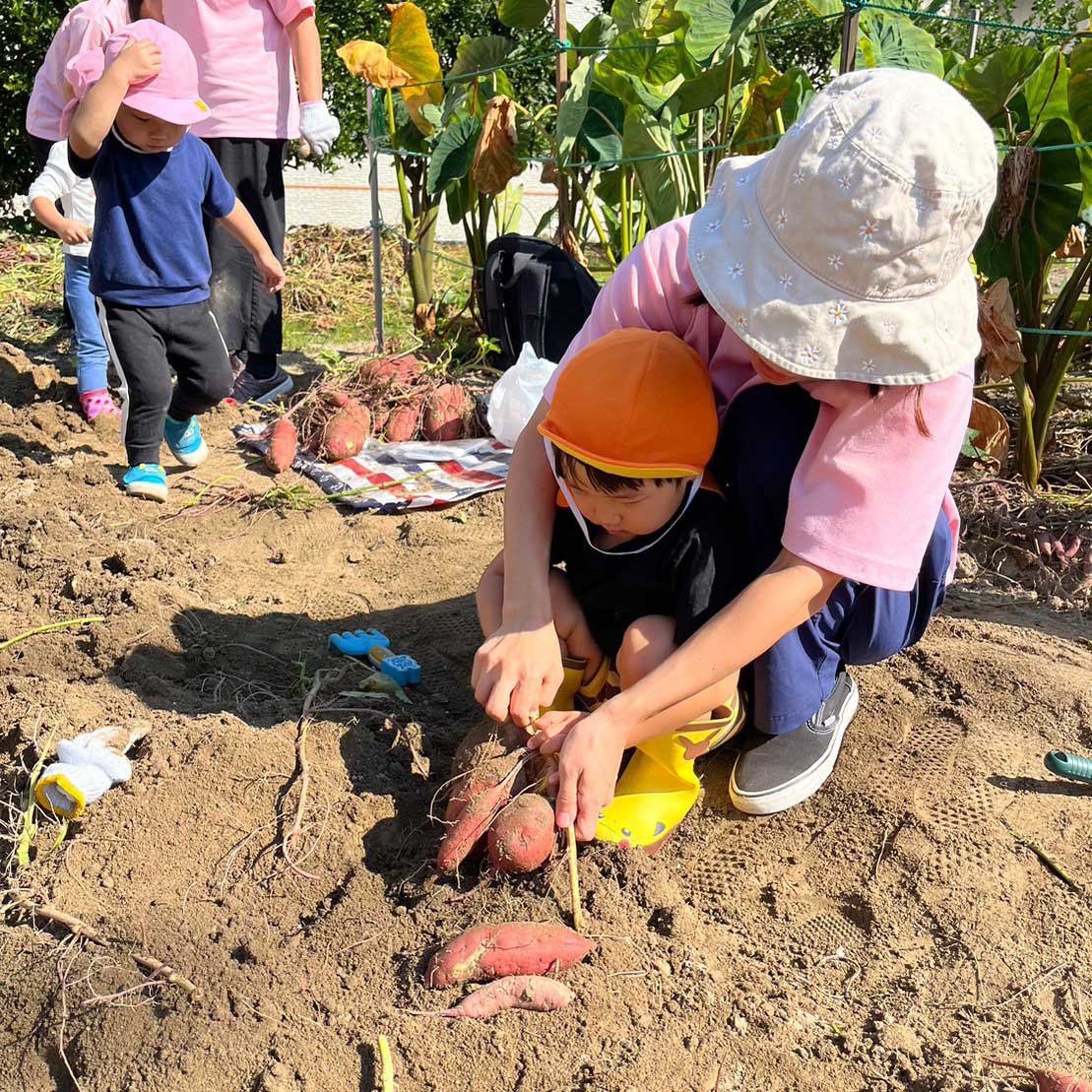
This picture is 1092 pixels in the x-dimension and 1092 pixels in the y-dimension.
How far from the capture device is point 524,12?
4.69 m

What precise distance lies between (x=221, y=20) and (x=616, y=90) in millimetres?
1454

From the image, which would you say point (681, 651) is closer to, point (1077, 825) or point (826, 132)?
point (826, 132)

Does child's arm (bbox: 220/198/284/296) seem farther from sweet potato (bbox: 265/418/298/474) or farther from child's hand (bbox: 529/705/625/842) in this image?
child's hand (bbox: 529/705/625/842)

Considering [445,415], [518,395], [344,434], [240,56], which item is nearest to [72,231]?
[240,56]

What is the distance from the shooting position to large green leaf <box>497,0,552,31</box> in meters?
4.62

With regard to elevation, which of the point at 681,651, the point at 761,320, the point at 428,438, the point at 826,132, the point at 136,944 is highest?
the point at 826,132

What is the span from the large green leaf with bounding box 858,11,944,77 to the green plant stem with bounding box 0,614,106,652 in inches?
114

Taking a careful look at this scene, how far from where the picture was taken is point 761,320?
1.38m

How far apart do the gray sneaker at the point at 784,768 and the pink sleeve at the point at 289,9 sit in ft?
10.9

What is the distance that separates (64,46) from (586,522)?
3.10m

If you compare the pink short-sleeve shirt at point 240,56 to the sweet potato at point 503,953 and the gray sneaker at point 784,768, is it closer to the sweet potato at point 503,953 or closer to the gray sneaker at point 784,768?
the gray sneaker at point 784,768

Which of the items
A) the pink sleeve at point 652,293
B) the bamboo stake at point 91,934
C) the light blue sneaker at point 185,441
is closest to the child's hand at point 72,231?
the light blue sneaker at point 185,441

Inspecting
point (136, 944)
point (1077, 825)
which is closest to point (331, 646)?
point (136, 944)

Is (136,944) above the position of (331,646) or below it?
above
